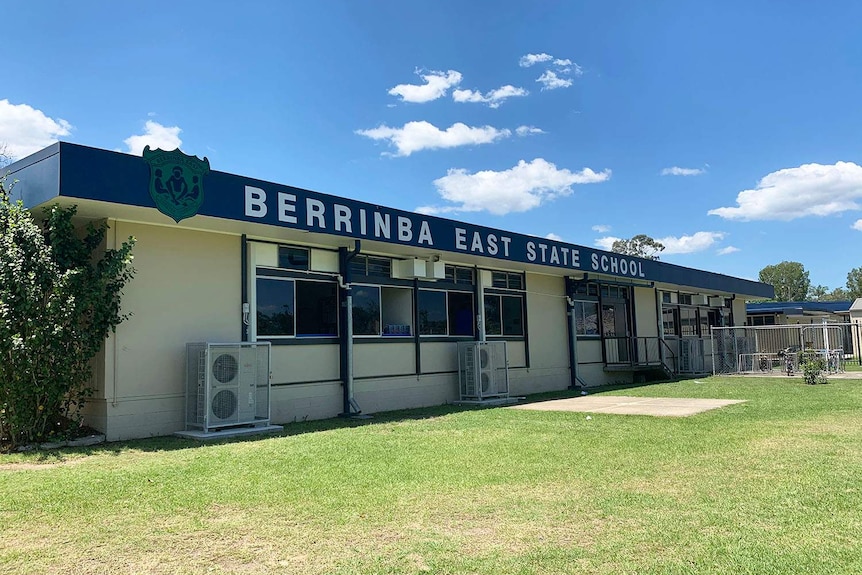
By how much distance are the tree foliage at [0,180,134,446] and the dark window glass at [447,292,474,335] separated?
27.6ft

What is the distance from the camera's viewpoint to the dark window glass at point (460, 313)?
651 inches

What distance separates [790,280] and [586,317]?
94.1 m

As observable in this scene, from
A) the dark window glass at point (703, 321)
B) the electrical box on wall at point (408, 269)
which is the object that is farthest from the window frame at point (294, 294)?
the dark window glass at point (703, 321)

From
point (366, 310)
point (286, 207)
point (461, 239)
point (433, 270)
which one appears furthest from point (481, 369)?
point (286, 207)

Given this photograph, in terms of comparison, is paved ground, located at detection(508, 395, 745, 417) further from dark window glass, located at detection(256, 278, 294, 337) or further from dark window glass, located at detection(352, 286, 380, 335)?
dark window glass, located at detection(256, 278, 294, 337)

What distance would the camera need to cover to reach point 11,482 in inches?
272

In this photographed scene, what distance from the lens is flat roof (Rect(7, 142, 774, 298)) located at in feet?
29.5

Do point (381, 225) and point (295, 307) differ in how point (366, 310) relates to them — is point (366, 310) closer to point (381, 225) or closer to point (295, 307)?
point (295, 307)

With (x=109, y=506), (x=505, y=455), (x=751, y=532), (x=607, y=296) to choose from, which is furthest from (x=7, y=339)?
(x=607, y=296)

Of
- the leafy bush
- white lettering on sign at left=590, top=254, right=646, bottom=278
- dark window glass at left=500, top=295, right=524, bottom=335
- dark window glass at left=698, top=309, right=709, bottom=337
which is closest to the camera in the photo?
dark window glass at left=500, top=295, right=524, bottom=335

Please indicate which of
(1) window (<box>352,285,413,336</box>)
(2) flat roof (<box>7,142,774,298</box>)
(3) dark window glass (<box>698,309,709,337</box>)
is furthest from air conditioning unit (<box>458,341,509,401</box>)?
(3) dark window glass (<box>698,309,709,337</box>)

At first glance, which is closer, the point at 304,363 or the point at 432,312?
the point at 304,363

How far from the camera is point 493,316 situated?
17.7 metres

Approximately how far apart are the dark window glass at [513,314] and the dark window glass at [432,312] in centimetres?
244
